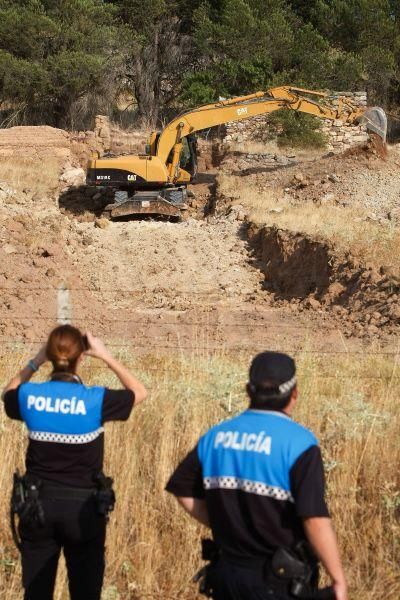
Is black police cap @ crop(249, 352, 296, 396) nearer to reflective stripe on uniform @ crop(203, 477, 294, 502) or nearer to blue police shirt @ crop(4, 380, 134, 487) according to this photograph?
reflective stripe on uniform @ crop(203, 477, 294, 502)

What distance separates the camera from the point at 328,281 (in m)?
16.3

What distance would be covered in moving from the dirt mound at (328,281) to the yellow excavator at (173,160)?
2.94 metres

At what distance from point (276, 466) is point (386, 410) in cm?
325

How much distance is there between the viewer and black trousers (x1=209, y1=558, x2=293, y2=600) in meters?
3.43

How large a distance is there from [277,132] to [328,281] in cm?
1743

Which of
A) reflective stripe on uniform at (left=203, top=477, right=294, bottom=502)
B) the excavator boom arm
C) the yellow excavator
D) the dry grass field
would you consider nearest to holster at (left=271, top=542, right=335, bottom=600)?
reflective stripe on uniform at (left=203, top=477, right=294, bottom=502)

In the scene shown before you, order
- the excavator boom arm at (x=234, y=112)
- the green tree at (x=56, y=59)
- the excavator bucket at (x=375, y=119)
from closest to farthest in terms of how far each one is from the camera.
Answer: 1. the excavator boom arm at (x=234, y=112)
2. the excavator bucket at (x=375, y=119)
3. the green tree at (x=56, y=59)

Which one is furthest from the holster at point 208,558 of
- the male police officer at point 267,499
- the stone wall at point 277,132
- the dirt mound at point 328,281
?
the stone wall at point 277,132

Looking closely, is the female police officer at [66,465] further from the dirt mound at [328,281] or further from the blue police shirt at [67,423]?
the dirt mound at [328,281]

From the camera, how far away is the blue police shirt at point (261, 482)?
3430 millimetres

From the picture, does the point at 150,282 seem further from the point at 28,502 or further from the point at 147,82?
the point at 147,82

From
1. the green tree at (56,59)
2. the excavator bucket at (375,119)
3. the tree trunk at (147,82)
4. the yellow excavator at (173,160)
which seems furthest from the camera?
the tree trunk at (147,82)

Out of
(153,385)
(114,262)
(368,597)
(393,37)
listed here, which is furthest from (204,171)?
(368,597)

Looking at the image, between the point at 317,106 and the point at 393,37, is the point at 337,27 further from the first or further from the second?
the point at 317,106
